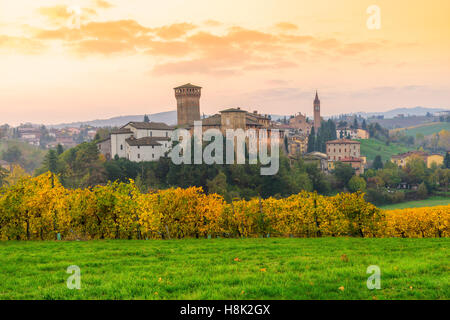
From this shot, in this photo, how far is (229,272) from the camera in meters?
10.6

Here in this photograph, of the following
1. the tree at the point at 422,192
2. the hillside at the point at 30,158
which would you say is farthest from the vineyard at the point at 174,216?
the hillside at the point at 30,158

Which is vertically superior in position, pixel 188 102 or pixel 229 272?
pixel 188 102

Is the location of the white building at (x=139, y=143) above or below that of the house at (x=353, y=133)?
below

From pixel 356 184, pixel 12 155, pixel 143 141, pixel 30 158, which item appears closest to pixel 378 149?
pixel 356 184

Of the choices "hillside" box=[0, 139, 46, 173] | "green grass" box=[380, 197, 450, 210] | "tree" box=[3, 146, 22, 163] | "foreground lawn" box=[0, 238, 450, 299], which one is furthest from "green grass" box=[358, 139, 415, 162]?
"foreground lawn" box=[0, 238, 450, 299]

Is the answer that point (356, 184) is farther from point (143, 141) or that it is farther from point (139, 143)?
point (139, 143)

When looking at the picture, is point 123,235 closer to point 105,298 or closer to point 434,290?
point 105,298

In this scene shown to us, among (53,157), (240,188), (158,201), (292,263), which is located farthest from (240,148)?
(292,263)

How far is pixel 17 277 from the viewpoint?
35.6 feet

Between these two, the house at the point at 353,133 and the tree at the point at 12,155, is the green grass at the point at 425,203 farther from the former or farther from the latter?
the tree at the point at 12,155

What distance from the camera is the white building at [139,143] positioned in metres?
76.4

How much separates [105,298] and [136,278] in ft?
4.66

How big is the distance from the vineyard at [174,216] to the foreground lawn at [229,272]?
5.91 m

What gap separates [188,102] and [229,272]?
86917 millimetres
